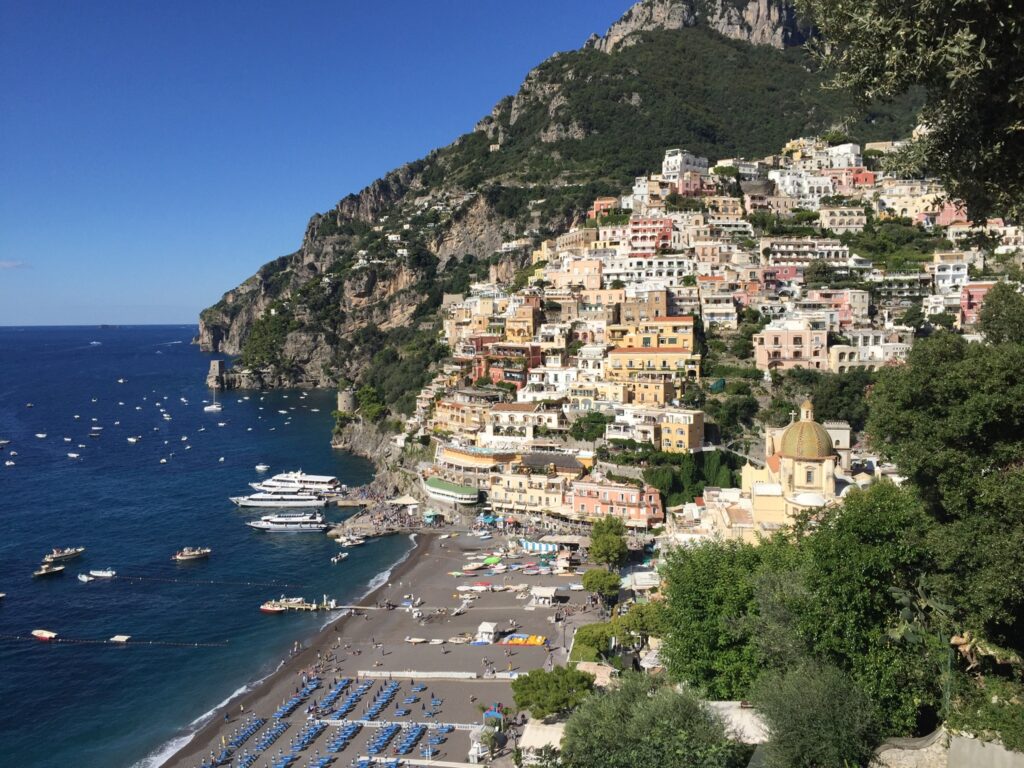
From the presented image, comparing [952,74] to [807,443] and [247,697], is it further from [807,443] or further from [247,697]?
[247,697]

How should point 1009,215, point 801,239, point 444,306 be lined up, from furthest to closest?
point 444,306, point 801,239, point 1009,215

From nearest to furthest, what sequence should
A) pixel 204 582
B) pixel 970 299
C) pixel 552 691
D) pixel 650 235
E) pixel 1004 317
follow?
1. pixel 1004 317
2. pixel 552 691
3. pixel 204 582
4. pixel 970 299
5. pixel 650 235

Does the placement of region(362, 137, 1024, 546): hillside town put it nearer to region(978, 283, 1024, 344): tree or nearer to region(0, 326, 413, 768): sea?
region(978, 283, 1024, 344): tree

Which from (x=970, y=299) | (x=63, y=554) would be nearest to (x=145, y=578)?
(x=63, y=554)

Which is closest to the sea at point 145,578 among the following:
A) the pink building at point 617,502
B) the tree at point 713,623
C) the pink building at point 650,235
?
the pink building at point 617,502

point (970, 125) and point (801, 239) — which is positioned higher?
point (801, 239)

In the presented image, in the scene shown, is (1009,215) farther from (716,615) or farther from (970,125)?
(716,615)

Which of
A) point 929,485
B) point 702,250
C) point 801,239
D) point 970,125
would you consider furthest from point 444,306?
point 970,125
